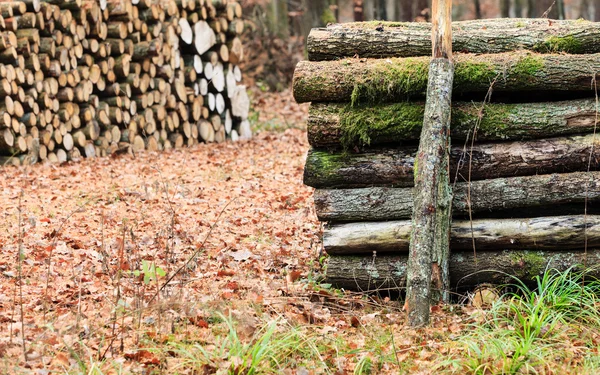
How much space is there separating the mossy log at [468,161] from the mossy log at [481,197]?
74mm

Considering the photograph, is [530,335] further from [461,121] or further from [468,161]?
[461,121]

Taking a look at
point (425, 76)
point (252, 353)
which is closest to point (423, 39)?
point (425, 76)

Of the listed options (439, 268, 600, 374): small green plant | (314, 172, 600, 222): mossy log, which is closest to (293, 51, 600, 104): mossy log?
(314, 172, 600, 222): mossy log

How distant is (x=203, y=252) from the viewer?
6.77m

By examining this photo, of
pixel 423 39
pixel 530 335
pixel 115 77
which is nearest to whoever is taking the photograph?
pixel 530 335

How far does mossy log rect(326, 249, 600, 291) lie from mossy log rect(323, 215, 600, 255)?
0.06 metres

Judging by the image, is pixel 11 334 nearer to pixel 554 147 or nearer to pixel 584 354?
pixel 584 354

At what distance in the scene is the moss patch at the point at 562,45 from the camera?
6.07m

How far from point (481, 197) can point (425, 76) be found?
108 centimetres

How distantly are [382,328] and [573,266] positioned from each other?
1.63 meters

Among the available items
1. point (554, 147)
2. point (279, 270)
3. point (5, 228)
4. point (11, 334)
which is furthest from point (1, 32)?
point (554, 147)

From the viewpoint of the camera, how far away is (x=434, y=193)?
5.34 meters

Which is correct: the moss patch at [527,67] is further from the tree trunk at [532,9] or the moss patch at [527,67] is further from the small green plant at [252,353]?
the tree trunk at [532,9]

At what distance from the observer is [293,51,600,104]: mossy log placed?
5.82 m
